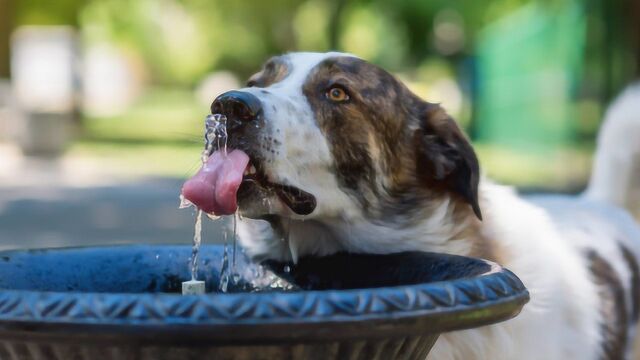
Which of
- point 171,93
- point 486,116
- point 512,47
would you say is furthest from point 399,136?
point 171,93

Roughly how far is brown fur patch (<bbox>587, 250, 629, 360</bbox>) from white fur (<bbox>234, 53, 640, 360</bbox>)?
2.3 inches

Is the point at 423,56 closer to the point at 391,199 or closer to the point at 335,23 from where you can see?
the point at 335,23

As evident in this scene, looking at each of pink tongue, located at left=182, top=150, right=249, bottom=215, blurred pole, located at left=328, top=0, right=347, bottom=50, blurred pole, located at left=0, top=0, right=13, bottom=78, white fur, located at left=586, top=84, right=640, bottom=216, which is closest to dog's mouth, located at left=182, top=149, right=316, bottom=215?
pink tongue, located at left=182, top=150, right=249, bottom=215

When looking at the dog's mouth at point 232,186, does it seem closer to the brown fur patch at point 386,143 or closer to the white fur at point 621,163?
the brown fur patch at point 386,143

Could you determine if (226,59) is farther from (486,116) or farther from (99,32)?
(486,116)

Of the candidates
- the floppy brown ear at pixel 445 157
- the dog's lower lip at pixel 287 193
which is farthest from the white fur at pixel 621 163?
the dog's lower lip at pixel 287 193

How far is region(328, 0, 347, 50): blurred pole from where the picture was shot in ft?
101

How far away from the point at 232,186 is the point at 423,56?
46.0m

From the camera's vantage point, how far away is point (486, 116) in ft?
78.2

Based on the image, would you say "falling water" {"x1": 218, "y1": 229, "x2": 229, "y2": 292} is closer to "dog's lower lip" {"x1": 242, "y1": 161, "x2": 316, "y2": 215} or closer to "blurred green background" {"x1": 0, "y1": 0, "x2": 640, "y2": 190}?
"dog's lower lip" {"x1": 242, "y1": 161, "x2": 316, "y2": 215}

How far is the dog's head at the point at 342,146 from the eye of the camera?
3146mm

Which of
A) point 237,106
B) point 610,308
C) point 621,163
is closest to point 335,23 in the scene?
point 621,163

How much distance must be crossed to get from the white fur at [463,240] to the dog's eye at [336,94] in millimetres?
94

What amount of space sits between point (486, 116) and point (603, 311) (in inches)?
781
